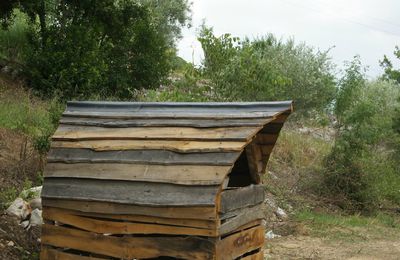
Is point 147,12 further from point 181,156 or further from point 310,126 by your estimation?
point 181,156

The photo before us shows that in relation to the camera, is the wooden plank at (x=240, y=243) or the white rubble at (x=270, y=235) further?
the white rubble at (x=270, y=235)

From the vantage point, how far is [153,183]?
5.14 m

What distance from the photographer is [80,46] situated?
1769 centimetres

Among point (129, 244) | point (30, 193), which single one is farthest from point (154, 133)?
point (30, 193)

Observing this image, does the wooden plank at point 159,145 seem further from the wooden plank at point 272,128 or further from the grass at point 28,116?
the grass at point 28,116

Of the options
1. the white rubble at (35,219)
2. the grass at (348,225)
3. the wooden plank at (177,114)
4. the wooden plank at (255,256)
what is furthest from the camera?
the grass at (348,225)

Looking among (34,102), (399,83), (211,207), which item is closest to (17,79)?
(34,102)

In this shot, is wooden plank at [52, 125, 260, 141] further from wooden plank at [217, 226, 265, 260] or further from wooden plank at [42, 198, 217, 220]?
wooden plank at [217, 226, 265, 260]

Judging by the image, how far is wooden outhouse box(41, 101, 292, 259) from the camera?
5016 mm

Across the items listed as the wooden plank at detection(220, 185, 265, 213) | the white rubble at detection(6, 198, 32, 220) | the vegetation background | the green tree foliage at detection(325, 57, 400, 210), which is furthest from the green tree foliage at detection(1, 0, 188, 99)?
the wooden plank at detection(220, 185, 265, 213)

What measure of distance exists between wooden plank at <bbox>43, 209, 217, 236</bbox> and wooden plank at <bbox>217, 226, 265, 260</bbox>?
0.28 m

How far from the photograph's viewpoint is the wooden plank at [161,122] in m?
5.23

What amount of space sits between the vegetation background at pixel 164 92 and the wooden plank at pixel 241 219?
4.03 metres

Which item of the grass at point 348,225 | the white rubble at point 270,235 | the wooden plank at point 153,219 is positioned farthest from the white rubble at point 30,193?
the grass at point 348,225
